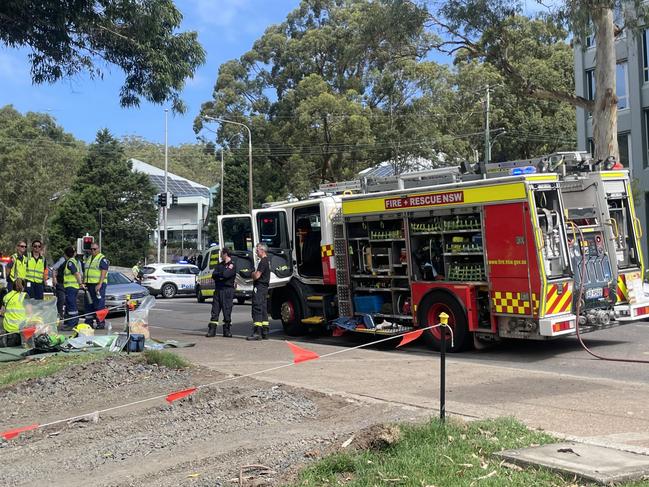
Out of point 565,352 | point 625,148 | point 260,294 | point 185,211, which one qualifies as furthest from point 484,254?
point 185,211

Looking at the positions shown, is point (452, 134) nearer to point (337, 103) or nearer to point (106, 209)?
point (337, 103)

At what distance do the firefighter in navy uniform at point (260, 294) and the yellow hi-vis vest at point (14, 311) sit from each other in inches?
161

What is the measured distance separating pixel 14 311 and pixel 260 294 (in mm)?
4344

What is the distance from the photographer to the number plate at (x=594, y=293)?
1064 cm

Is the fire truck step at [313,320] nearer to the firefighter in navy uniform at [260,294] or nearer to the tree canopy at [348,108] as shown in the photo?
the firefighter in navy uniform at [260,294]

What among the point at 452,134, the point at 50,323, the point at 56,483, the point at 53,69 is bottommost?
the point at 56,483

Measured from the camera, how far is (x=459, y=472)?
463 cm

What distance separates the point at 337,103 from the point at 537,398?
3152 cm

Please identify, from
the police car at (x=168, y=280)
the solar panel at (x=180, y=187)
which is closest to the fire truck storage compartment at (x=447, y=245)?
the police car at (x=168, y=280)

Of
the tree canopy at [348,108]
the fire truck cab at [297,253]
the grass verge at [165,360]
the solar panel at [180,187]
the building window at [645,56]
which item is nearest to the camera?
the grass verge at [165,360]

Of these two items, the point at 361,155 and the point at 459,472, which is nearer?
the point at 459,472

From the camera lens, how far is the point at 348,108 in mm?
37656

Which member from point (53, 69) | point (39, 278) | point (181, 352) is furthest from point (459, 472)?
point (39, 278)

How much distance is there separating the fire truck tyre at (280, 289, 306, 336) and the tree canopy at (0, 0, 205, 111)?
4.28 meters
